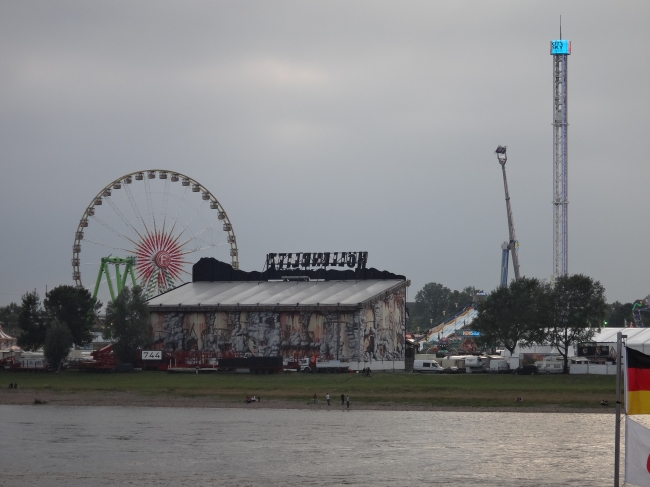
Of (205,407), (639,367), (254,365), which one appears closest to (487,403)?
(205,407)

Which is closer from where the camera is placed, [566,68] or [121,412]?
[121,412]

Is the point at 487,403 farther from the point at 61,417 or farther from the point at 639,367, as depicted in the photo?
the point at 639,367

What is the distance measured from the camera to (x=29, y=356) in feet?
408

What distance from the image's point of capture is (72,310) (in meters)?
119

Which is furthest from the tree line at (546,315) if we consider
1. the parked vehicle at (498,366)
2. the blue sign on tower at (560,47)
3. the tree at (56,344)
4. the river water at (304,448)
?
the blue sign on tower at (560,47)

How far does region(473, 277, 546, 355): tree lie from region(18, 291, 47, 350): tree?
48909 mm

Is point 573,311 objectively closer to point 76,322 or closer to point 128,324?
point 128,324

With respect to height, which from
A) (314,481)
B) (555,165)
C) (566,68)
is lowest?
(314,481)

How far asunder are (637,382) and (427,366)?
86.5 meters

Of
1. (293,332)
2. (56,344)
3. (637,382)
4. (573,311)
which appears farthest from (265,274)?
(637,382)

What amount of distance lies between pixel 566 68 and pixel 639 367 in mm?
138189

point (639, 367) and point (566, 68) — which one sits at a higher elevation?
point (566, 68)

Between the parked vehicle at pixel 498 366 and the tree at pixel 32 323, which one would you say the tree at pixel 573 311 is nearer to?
the parked vehicle at pixel 498 366

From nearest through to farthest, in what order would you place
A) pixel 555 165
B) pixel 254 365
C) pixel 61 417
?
pixel 61 417 < pixel 254 365 < pixel 555 165
